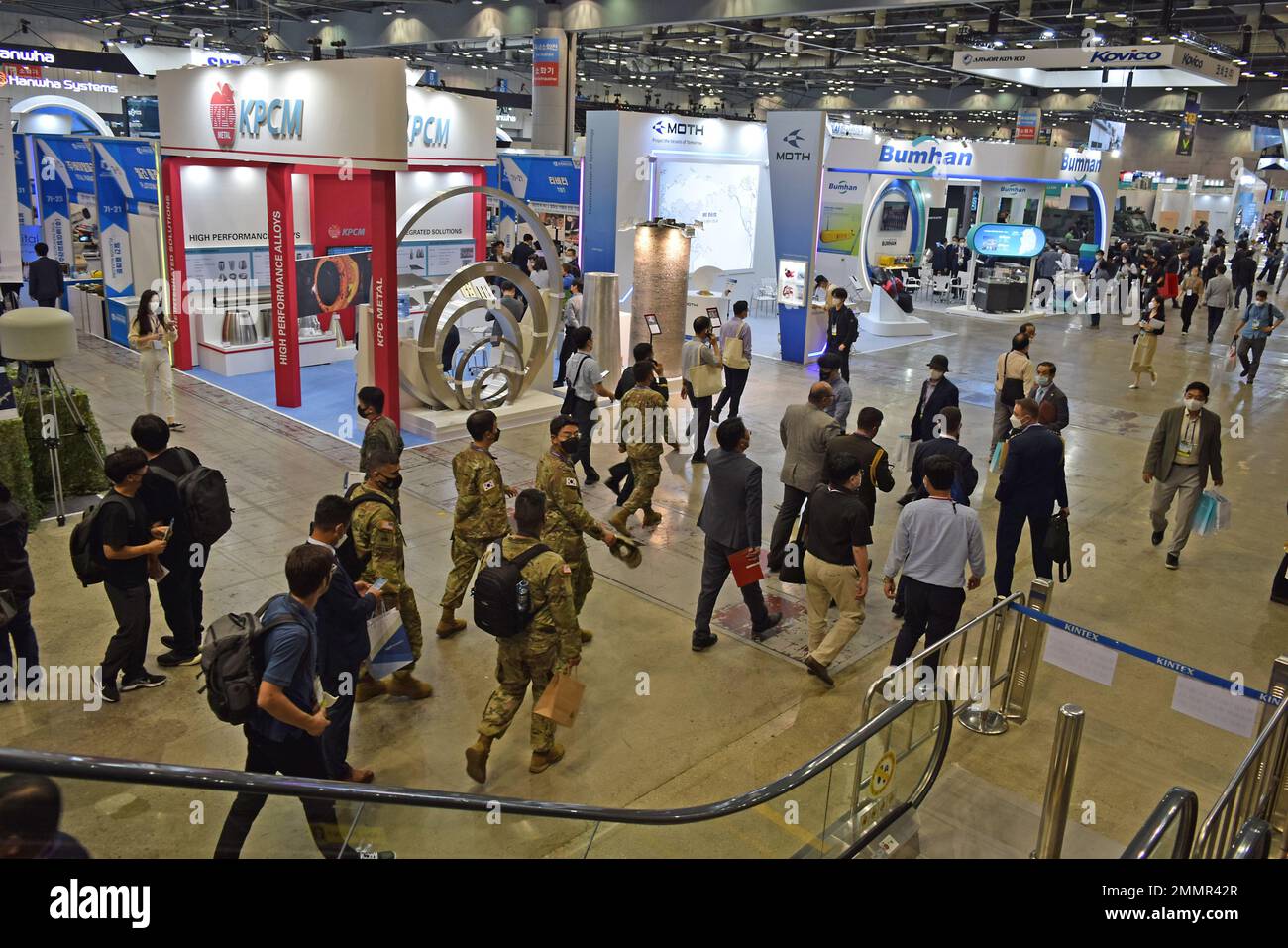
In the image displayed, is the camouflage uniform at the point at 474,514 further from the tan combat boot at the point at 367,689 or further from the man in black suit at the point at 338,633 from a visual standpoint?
the man in black suit at the point at 338,633

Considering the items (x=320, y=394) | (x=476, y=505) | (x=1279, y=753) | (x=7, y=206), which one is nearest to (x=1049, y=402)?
(x=1279, y=753)

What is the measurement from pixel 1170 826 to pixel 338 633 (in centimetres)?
330

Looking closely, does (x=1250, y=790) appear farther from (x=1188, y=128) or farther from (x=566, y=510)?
(x=1188, y=128)

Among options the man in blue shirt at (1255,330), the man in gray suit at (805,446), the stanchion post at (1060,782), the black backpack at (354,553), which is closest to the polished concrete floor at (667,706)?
the stanchion post at (1060,782)

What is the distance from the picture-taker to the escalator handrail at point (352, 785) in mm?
2508

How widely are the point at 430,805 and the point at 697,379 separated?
22.6 ft

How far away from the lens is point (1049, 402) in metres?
7.02

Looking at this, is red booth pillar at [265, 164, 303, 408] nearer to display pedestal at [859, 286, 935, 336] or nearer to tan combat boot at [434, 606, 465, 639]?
tan combat boot at [434, 606, 465, 639]

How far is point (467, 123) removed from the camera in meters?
14.3

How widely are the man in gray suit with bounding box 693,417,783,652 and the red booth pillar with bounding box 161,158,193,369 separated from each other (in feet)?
30.3

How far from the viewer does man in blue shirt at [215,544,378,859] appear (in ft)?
11.9

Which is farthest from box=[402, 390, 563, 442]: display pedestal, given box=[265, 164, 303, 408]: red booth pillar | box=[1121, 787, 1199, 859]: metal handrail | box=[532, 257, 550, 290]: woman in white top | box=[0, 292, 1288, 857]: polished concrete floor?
box=[1121, 787, 1199, 859]: metal handrail
